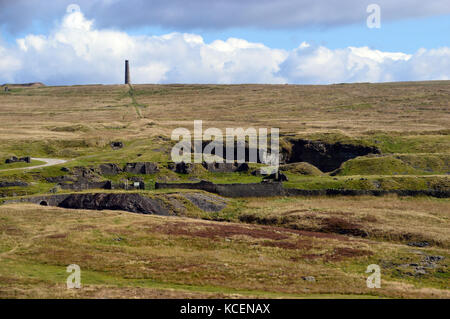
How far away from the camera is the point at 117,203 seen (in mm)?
66812

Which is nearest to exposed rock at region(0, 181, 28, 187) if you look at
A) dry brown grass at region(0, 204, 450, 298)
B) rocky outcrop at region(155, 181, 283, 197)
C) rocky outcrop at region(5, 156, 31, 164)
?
rocky outcrop at region(5, 156, 31, 164)

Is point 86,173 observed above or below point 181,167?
below

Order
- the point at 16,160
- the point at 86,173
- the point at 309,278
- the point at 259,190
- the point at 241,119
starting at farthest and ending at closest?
the point at 241,119 → the point at 16,160 → the point at 86,173 → the point at 259,190 → the point at 309,278

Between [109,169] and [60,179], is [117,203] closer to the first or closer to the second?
[60,179]

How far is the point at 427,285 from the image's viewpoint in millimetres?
38312

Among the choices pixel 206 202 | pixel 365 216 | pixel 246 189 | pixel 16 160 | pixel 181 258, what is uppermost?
pixel 16 160

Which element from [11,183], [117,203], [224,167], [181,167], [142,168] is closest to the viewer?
[117,203]

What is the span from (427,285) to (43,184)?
59716mm

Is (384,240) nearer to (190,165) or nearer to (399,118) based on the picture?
(190,165)

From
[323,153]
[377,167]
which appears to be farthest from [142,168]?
[377,167]

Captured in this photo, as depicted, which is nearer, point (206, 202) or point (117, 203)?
→ point (117, 203)

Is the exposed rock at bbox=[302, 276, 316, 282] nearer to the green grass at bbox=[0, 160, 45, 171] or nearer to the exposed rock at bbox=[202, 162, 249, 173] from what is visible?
the exposed rock at bbox=[202, 162, 249, 173]

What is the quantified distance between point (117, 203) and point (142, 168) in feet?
83.7

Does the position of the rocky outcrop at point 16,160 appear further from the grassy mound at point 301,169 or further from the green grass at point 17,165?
the grassy mound at point 301,169
